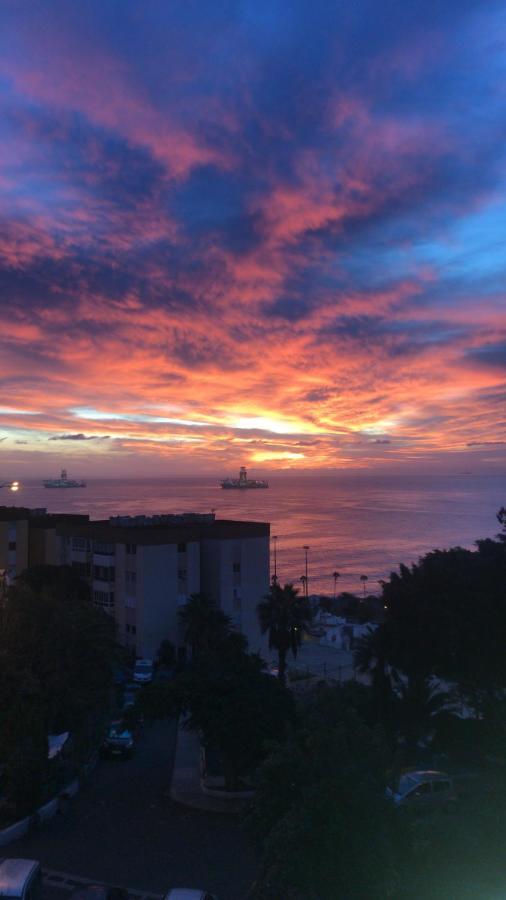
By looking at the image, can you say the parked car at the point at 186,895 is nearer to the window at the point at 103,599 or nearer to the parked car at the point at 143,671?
the parked car at the point at 143,671

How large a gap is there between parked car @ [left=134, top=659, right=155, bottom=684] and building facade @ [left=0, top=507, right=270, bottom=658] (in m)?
2.58

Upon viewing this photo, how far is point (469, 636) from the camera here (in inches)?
874

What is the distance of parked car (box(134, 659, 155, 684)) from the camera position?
32.8 m

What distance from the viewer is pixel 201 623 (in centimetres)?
3525

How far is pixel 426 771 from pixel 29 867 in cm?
1093

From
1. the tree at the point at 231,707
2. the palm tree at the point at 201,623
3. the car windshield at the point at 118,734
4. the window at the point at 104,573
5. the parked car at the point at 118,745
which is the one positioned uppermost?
the window at the point at 104,573

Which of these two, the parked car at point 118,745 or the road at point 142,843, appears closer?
the road at point 142,843

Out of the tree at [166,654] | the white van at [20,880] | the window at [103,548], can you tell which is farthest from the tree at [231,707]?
the window at [103,548]

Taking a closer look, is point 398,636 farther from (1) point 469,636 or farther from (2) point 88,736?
(2) point 88,736

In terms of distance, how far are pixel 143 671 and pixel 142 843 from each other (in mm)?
18828

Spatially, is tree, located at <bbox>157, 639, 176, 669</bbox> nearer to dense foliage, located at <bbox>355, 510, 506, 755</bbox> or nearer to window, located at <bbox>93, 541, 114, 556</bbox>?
window, located at <bbox>93, 541, 114, 556</bbox>

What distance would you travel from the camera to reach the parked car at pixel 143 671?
32844 mm

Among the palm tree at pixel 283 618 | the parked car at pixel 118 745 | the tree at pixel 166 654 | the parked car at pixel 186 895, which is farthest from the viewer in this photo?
the tree at pixel 166 654

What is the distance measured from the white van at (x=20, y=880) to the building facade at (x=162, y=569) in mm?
23817
